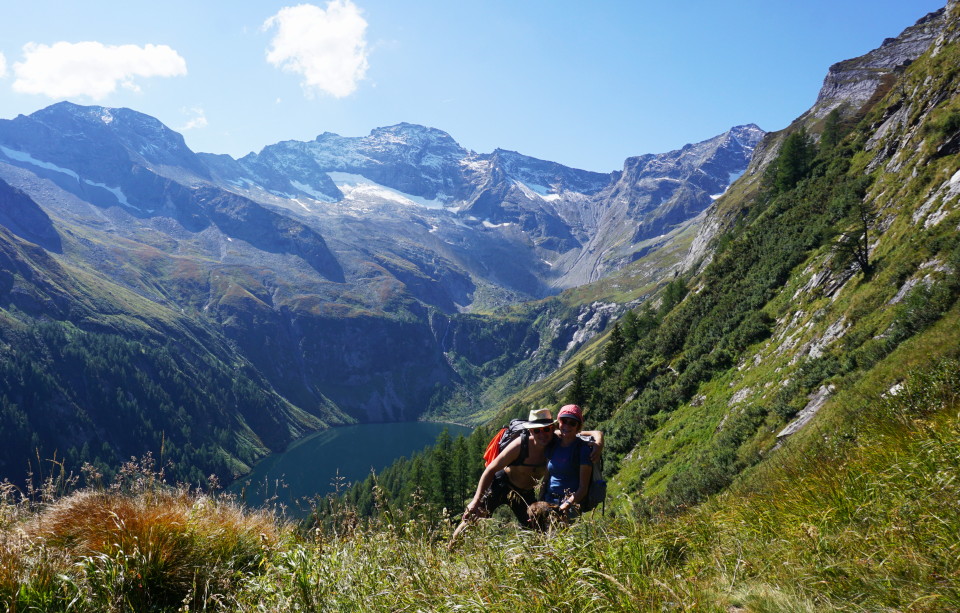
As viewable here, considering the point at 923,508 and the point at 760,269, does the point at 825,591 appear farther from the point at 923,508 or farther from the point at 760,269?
the point at 760,269

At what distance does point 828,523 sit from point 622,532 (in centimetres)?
177

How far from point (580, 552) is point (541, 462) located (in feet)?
10.4

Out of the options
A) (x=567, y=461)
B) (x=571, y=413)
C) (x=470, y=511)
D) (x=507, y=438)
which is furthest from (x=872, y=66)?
(x=470, y=511)

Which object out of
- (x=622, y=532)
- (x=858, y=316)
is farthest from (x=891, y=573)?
(x=858, y=316)

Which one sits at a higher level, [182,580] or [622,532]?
[622,532]

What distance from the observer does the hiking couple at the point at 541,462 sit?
686 centimetres

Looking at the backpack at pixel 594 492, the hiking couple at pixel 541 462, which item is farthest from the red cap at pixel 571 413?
the backpack at pixel 594 492

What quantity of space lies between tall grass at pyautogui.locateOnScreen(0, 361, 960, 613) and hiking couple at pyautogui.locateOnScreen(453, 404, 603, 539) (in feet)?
3.42

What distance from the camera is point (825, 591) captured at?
321 centimetres

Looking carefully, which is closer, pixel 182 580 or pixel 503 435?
pixel 182 580

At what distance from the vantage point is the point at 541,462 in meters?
7.14

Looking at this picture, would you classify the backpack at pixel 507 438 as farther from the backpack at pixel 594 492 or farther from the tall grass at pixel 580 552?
the tall grass at pixel 580 552

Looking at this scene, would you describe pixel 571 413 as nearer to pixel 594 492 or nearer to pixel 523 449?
pixel 523 449

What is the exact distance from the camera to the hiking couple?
270 inches
